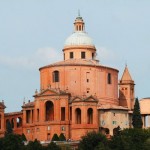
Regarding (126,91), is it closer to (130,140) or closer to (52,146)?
(130,140)

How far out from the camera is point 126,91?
148 meters

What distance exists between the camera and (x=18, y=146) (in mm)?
123062

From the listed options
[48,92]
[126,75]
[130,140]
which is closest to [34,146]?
[130,140]

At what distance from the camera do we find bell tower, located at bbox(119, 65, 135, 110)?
147375mm

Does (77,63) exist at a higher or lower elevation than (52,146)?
higher

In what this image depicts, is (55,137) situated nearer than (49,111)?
Yes

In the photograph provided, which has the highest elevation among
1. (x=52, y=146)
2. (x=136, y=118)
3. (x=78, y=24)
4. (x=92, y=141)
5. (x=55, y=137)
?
(x=78, y=24)

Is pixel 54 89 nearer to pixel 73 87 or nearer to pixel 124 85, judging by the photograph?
pixel 73 87

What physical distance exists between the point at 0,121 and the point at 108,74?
53.7ft

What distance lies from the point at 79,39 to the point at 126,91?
10211mm

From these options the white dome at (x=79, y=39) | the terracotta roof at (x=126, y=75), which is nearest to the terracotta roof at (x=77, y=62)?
the white dome at (x=79, y=39)

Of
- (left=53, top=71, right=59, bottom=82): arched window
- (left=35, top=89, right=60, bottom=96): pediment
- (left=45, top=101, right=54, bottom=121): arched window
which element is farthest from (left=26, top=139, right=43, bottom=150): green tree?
(left=53, top=71, right=59, bottom=82): arched window

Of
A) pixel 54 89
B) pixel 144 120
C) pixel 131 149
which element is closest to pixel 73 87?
pixel 54 89

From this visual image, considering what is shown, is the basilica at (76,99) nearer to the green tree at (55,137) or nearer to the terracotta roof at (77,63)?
the terracotta roof at (77,63)
